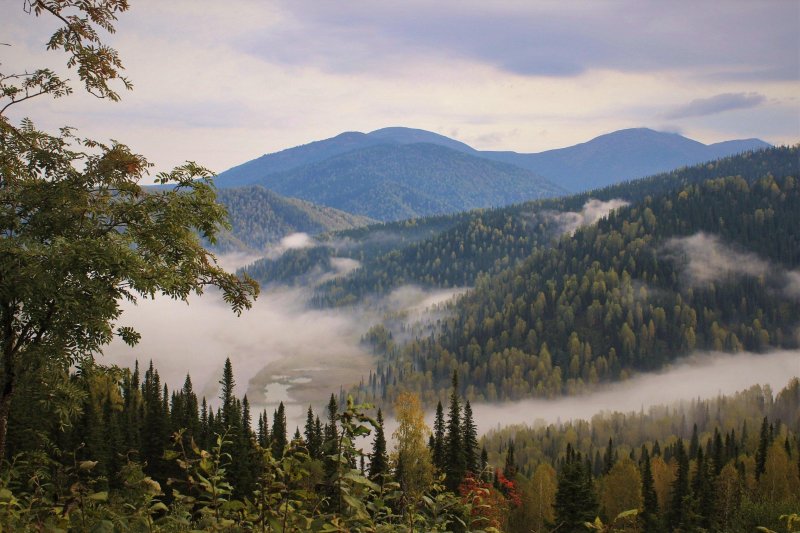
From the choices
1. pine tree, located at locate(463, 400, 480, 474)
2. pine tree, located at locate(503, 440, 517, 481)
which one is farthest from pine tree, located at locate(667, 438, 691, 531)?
pine tree, located at locate(463, 400, 480, 474)

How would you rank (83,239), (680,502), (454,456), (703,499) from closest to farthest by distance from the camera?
(83,239) < (454,456) < (703,499) < (680,502)

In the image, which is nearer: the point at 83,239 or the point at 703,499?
the point at 83,239

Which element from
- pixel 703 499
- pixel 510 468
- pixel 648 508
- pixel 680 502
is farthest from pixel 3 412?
pixel 680 502

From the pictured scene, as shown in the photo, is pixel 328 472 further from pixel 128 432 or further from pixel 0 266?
pixel 128 432

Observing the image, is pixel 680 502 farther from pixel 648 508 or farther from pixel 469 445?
pixel 469 445

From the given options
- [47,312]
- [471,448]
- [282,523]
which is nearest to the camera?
[282,523]

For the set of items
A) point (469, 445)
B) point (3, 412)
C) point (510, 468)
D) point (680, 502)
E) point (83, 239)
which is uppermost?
point (83, 239)

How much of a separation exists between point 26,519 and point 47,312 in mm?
3243

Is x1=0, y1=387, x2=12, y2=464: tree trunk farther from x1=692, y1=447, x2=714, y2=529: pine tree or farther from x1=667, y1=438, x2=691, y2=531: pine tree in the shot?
x1=667, y1=438, x2=691, y2=531: pine tree

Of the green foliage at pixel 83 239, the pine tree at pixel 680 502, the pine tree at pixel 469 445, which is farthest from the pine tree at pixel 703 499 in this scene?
the green foliage at pixel 83 239

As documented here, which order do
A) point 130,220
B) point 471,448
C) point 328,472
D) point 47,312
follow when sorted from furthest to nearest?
point 471,448, point 130,220, point 47,312, point 328,472

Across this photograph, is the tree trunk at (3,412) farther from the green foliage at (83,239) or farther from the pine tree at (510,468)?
the pine tree at (510,468)

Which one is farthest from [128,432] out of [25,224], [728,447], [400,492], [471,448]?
[728,447]

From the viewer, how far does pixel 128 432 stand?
76.7 metres
